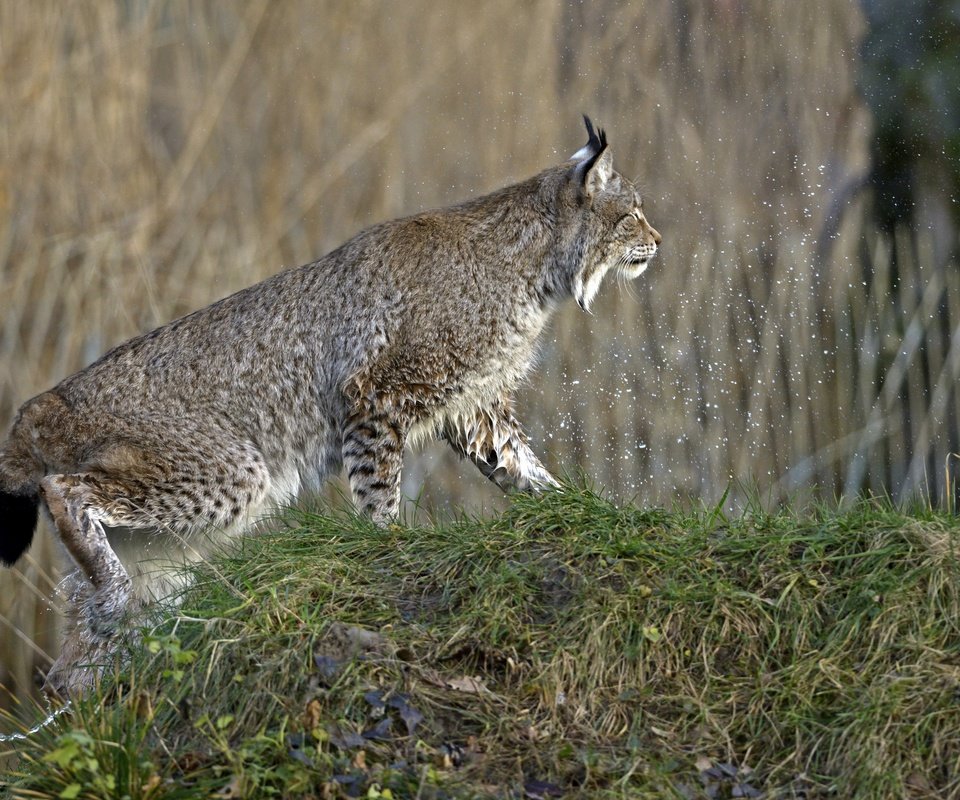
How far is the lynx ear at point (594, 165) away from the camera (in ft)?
19.3

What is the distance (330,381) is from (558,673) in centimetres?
241

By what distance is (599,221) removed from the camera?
6.02 meters

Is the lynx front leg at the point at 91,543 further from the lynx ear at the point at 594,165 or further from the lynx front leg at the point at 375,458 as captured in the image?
the lynx ear at the point at 594,165

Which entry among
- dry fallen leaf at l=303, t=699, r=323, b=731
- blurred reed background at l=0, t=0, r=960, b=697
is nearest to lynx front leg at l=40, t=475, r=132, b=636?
dry fallen leaf at l=303, t=699, r=323, b=731

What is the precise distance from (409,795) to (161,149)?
5.58 metres

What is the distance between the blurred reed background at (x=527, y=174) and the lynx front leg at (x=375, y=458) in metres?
2.26

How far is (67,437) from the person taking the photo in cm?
555

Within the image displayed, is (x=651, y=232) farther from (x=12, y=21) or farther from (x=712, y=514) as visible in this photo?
(x=12, y=21)

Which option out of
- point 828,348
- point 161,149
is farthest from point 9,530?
point 828,348

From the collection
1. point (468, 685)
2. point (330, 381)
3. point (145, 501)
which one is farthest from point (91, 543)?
point (468, 685)

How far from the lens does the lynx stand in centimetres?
546

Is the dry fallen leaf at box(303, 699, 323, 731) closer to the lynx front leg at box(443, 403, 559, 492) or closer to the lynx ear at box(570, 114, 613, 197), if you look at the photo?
the lynx front leg at box(443, 403, 559, 492)

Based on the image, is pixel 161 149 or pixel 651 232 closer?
pixel 651 232

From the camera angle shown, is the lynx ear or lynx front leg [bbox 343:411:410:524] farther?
the lynx ear
